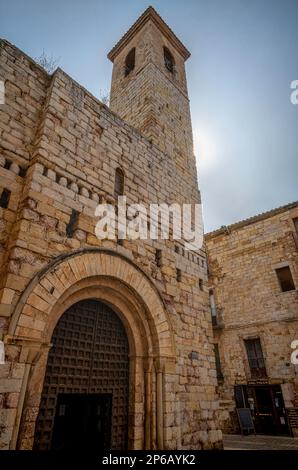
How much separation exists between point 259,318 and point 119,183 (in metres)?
10.1

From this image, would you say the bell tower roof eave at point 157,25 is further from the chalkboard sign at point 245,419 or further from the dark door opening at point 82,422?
the chalkboard sign at point 245,419

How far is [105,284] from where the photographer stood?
439 cm

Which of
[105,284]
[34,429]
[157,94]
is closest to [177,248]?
[105,284]

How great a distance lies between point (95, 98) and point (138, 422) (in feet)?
18.9

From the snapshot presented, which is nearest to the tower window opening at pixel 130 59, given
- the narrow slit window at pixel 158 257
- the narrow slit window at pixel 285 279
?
the narrow slit window at pixel 158 257

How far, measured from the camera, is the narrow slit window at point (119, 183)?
5.28 m

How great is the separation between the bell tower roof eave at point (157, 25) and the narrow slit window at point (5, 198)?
10.1 meters

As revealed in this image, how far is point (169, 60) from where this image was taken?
10.6m

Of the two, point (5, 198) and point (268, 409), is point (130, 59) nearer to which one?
point (5, 198)

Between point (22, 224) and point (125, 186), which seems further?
point (125, 186)

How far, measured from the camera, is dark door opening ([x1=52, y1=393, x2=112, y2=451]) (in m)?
3.57

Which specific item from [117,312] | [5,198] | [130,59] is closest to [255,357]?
[117,312]

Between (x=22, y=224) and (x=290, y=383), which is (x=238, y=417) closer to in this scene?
(x=290, y=383)

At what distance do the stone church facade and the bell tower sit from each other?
4.90 ft
